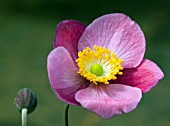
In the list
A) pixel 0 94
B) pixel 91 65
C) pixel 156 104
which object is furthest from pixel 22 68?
pixel 91 65

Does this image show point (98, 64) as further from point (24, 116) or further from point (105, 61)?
point (24, 116)

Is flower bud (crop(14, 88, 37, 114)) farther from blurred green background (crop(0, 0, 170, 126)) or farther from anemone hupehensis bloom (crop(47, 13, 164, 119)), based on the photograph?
blurred green background (crop(0, 0, 170, 126))

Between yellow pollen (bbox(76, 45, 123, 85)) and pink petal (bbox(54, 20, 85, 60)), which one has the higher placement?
pink petal (bbox(54, 20, 85, 60))

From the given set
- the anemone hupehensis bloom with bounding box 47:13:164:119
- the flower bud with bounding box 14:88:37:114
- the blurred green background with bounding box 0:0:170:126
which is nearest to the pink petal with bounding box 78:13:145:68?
the anemone hupehensis bloom with bounding box 47:13:164:119

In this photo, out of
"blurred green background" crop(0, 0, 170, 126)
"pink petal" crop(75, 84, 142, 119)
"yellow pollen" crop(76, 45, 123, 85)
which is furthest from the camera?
"blurred green background" crop(0, 0, 170, 126)

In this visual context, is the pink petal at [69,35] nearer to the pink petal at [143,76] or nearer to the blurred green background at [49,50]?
the pink petal at [143,76]

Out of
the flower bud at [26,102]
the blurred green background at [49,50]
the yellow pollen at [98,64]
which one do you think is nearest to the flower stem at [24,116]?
the flower bud at [26,102]
